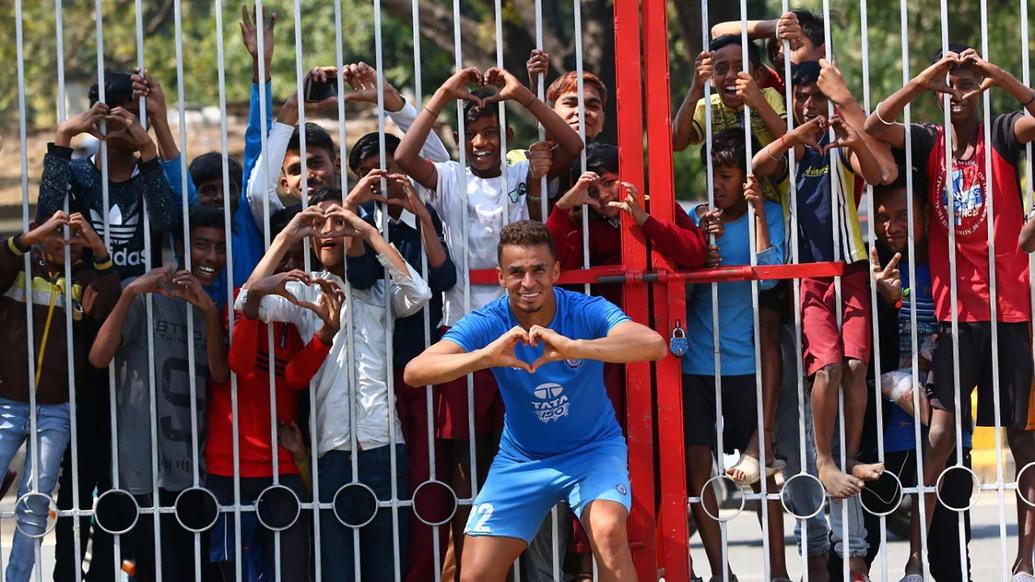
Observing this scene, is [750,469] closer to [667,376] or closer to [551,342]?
[667,376]

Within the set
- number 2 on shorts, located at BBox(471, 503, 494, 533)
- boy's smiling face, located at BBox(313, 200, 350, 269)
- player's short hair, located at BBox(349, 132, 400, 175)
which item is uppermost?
player's short hair, located at BBox(349, 132, 400, 175)

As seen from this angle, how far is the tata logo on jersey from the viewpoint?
18.5 ft

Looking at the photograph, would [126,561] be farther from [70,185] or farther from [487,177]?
[487,177]

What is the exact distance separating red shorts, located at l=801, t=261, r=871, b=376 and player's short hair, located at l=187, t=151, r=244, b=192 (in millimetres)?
2376

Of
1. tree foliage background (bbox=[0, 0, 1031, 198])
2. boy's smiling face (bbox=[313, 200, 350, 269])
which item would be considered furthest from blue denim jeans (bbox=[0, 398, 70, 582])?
tree foliage background (bbox=[0, 0, 1031, 198])

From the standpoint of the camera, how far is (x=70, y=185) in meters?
6.23

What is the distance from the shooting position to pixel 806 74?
20.3ft

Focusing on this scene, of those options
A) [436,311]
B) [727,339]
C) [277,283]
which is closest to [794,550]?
[727,339]

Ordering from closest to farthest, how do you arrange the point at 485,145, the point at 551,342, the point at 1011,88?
the point at 551,342 < the point at 1011,88 < the point at 485,145

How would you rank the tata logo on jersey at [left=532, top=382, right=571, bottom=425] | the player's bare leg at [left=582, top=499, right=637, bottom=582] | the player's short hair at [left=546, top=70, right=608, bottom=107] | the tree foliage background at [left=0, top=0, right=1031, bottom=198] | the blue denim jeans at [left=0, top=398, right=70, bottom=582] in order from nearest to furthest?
the player's bare leg at [left=582, top=499, right=637, bottom=582]
the tata logo on jersey at [left=532, top=382, right=571, bottom=425]
the blue denim jeans at [left=0, top=398, right=70, bottom=582]
the player's short hair at [left=546, top=70, right=608, bottom=107]
the tree foliage background at [left=0, top=0, right=1031, bottom=198]

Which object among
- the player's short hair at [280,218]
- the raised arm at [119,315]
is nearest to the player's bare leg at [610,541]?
the player's short hair at [280,218]

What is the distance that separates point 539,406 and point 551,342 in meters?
0.46

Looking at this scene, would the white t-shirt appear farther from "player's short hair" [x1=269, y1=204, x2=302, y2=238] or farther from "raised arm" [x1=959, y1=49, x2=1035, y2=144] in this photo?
"raised arm" [x1=959, y1=49, x2=1035, y2=144]

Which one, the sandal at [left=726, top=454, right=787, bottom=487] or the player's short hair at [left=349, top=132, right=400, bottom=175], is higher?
the player's short hair at [left=349, top=132, right=400, bottom=175]
